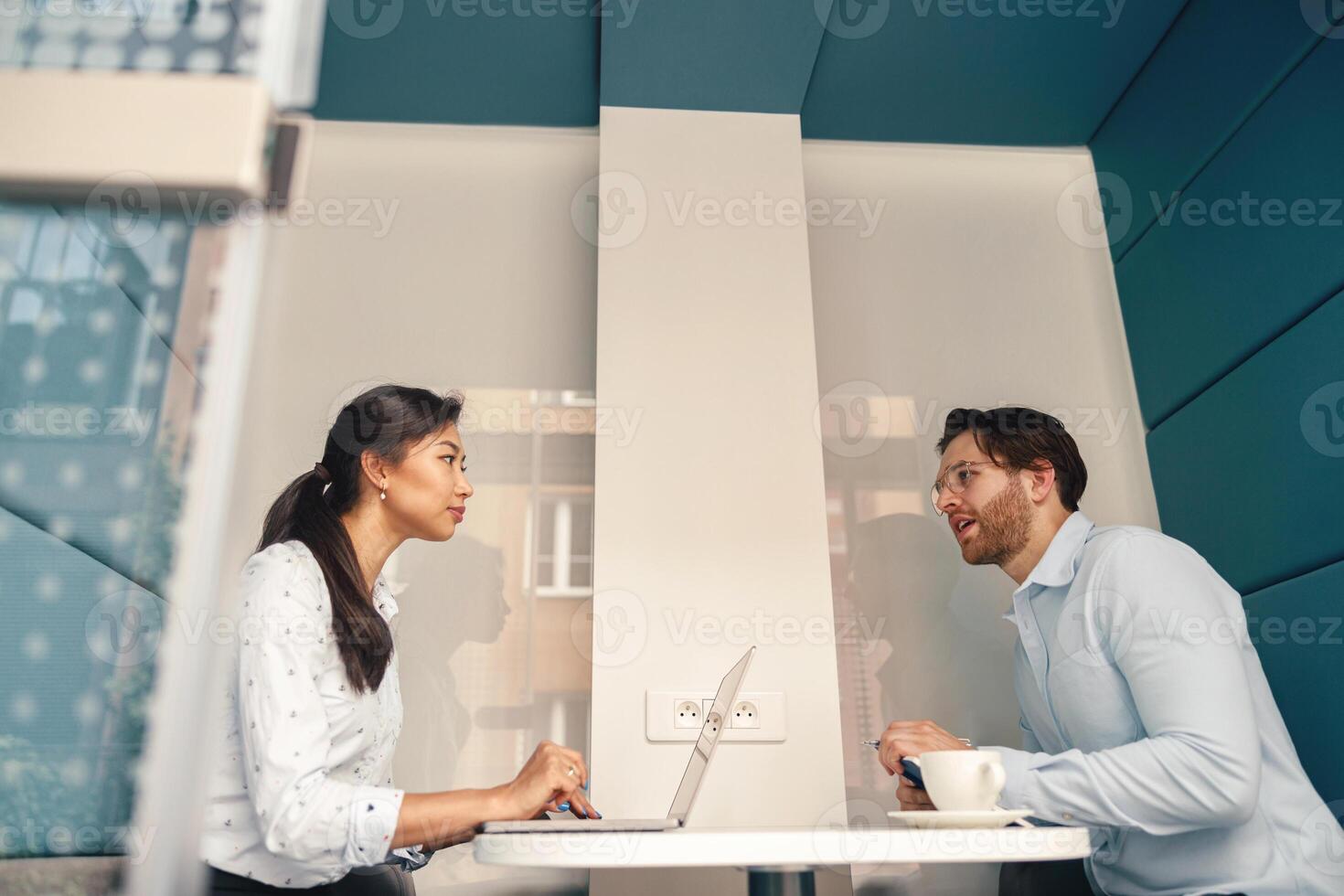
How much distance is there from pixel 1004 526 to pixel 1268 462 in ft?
1.71

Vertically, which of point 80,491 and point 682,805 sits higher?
point 80,491

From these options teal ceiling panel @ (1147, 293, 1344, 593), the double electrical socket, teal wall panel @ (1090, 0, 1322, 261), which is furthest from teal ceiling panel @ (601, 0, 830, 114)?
the double electrical socket

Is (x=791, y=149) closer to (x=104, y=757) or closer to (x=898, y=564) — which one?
(x=898, y=564)

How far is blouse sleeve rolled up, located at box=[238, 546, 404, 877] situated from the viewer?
3.75 feet

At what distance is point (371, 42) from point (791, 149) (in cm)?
100

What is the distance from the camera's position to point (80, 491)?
46 centimetres

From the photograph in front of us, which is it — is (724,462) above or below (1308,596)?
above

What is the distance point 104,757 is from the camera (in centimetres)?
43

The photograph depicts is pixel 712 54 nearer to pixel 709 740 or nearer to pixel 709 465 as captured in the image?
pixel 709 465

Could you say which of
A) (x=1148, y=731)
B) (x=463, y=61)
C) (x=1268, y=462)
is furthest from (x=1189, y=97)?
(x=463, y=61)

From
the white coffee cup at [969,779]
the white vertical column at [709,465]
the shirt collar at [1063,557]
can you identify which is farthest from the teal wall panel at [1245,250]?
the white coffee cup at [969,779]

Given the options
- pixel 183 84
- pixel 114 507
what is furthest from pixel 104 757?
pixel 183 84

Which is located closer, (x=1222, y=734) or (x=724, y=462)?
(x=1222, y=734)

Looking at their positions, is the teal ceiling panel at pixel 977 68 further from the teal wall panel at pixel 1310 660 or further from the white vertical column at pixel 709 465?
the teal wall panel at pixel 1310 660
